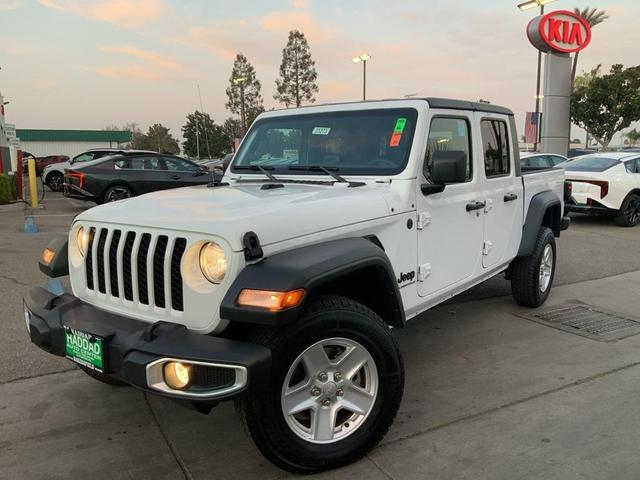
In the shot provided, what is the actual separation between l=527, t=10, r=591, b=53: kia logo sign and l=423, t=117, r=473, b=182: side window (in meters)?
15.3

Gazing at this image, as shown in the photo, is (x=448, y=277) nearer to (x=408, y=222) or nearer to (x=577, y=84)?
(x=408, y=222)

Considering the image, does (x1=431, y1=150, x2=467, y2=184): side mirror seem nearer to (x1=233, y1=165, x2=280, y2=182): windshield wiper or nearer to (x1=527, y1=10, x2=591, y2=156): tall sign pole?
(x1=233, y1=165, x2=280, y2=182): windshield wiper

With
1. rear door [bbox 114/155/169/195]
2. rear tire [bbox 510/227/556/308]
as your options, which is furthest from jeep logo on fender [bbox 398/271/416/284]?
rear door [bbox 114/155/169/195]

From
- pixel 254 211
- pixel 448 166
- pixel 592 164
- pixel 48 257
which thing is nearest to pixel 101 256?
pixel 48 257

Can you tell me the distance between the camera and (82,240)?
3021 mm

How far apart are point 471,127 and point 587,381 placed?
203cm

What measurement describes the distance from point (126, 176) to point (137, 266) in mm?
10892

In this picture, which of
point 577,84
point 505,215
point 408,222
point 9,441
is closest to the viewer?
point 9,441

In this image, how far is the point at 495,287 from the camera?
649 cm

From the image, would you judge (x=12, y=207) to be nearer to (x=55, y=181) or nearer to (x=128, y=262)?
(x=55, y=181)

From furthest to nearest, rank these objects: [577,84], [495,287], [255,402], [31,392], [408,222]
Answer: [577,84] → [495,287] → [31,392] → [408,222] → [255,402]

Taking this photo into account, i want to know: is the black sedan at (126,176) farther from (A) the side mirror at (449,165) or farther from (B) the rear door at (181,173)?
(A) the side mirror at (449,165)

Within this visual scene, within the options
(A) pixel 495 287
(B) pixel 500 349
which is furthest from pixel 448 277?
(A) pixel 495 287

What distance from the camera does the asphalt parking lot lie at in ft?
9.21
